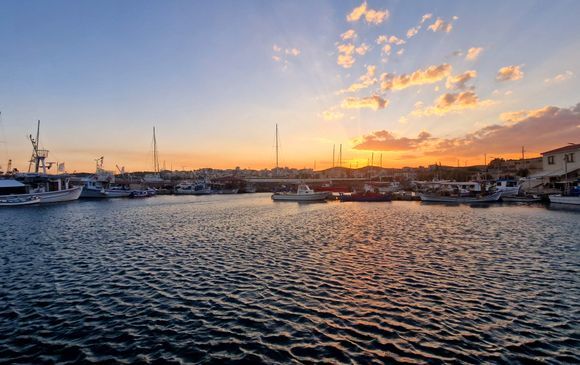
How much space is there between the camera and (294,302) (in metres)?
12.3

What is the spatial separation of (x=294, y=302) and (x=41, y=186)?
311 ft

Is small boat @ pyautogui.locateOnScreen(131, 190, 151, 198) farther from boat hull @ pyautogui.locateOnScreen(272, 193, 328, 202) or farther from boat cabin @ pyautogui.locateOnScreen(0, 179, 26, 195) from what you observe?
boat hull @ pyautogui.locateOnScreen(272, 193, 328, 202)

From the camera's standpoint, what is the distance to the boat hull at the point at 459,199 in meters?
64.9

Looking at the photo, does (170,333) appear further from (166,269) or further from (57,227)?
(57,227)

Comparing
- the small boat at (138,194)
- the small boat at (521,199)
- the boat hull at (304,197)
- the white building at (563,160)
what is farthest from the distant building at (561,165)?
the small boat at (138,194)

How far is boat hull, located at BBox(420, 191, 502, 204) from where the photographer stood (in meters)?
64.9

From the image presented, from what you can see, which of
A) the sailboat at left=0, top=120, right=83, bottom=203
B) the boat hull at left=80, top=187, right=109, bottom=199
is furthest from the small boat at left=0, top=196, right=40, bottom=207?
the boat hull at left=80, top=187, right=109, bottom=199

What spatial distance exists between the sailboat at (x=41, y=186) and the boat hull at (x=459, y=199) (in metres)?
95.0

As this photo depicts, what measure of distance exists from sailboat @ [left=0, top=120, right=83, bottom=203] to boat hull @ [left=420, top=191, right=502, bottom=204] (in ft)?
312

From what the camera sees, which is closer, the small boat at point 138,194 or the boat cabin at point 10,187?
the boat cabin at point 10,187

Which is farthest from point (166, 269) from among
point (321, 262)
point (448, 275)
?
point (448, 275)

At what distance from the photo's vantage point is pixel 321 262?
1842cm

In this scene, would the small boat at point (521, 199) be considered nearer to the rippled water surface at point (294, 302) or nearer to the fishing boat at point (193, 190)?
the rippled water surface at point (294, 302)

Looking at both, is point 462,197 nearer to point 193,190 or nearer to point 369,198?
point 369,198
